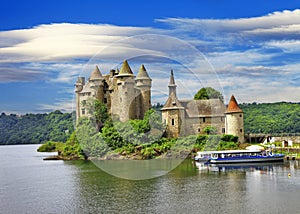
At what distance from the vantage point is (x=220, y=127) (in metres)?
69.9

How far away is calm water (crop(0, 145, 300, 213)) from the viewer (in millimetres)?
28094

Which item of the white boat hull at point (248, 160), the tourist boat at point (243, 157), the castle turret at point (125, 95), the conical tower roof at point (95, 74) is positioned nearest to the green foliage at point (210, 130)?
the castle turret at point (125, 95)

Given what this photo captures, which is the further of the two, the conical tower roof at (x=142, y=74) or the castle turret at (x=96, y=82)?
the castle turret at (x=96, y=82)

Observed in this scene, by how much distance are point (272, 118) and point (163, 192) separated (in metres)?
83.9

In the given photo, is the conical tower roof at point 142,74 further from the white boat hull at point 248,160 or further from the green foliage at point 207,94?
the white boat hull at point 248,160

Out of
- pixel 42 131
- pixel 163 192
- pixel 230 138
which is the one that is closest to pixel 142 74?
pixel 230 138

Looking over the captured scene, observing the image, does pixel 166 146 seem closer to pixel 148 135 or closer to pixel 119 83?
pixel 148 135

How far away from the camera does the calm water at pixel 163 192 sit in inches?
1106

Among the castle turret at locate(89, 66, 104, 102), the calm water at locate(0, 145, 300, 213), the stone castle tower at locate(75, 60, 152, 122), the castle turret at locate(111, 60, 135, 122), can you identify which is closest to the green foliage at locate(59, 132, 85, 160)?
the stone castle tower at locate(75, 60, 152, 122)

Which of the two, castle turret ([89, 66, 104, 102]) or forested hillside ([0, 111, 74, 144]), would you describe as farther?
forested hillside ([0, 111, 74, 144])

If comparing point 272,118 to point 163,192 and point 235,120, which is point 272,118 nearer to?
point 235,120

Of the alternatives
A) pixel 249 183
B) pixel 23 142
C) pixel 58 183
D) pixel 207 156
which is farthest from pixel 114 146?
pixel 23 142

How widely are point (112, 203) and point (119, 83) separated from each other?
42.0m

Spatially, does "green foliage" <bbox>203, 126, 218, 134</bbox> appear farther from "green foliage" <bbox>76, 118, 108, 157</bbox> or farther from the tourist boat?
"green foliage" <bbox>76, 118, 108, 157</bbox>
